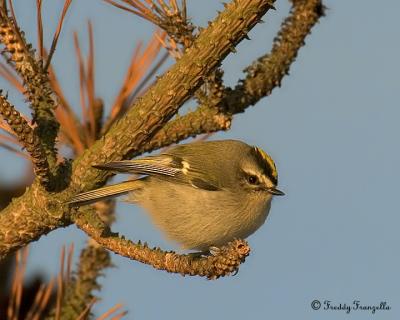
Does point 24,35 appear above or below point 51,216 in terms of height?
above

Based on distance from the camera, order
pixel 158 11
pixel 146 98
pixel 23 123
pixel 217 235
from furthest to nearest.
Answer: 1. pixel 217 235
2. pixel 158 11
3. pixel 146 98
4. pixel 23 123

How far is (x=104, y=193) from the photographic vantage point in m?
4.10

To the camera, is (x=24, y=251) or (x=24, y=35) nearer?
(x=24, y=35)

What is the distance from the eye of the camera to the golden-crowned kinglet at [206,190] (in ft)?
15.0

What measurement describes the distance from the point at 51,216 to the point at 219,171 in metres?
1.71

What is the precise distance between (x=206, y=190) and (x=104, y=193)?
35.5 inches

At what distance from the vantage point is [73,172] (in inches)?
141

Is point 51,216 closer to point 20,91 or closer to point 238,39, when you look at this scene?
point 20,91

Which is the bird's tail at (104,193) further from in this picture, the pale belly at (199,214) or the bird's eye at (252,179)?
the bird's eye at (252,179)

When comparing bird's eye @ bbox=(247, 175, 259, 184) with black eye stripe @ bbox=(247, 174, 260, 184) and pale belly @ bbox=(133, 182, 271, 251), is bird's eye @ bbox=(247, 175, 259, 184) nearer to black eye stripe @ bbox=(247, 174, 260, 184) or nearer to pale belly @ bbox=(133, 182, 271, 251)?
black eye stripe @ bbox=(247, 174, 260, 184)

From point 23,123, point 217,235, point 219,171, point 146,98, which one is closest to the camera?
point 23,123

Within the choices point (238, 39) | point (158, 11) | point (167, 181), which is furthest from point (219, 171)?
point (238, 39)

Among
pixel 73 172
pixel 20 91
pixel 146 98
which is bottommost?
pixel 73 172

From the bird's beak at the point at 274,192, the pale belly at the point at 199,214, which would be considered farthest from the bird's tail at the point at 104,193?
the bird's beak at the point at 274,192
